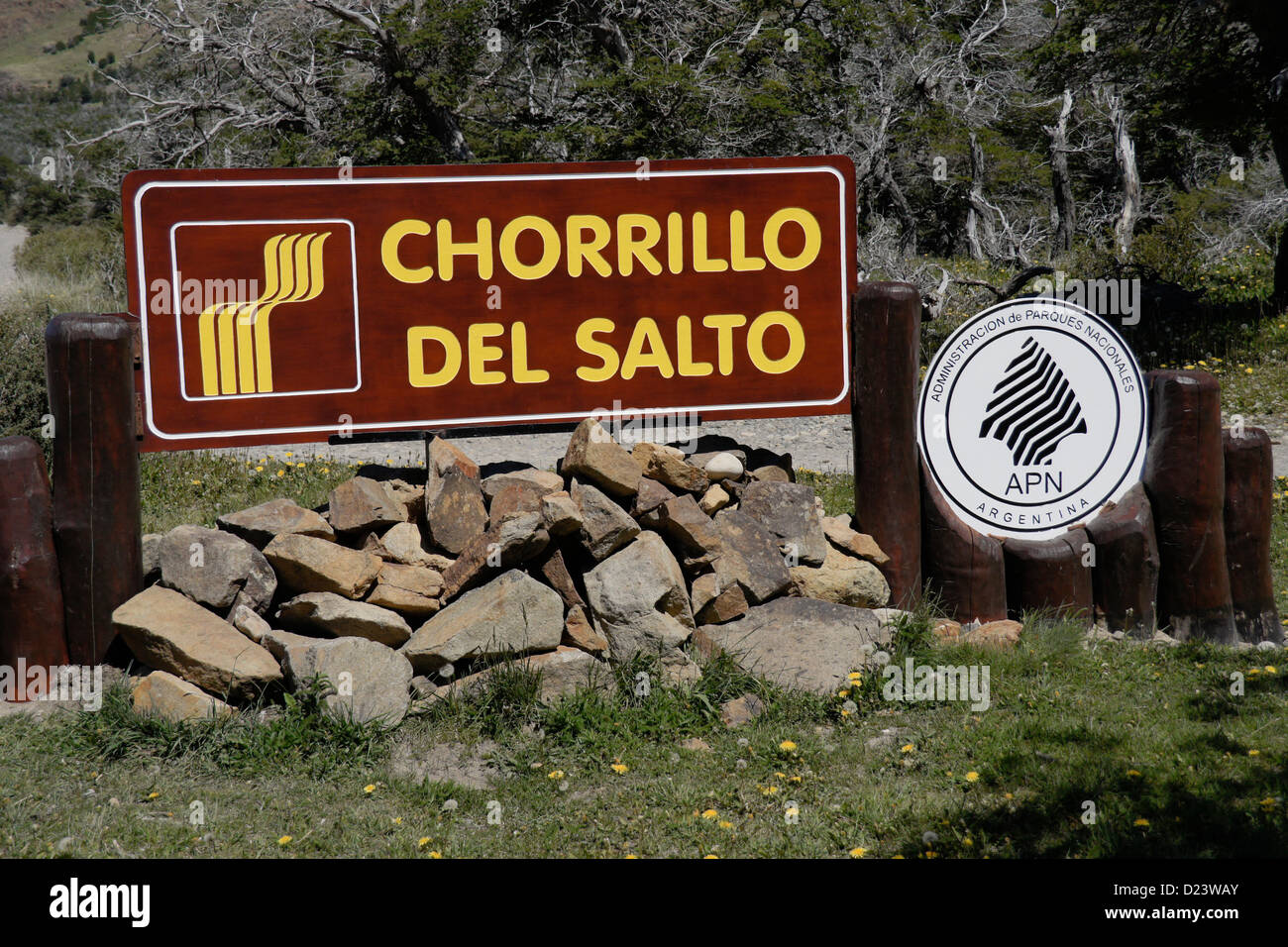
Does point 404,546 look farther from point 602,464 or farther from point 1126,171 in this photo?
point 1126,171

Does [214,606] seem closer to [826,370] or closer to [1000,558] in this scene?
[826,370]

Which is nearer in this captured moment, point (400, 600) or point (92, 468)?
point (92, 468)

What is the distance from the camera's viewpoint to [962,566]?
5898mm

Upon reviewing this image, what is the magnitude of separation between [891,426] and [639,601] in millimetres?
1673

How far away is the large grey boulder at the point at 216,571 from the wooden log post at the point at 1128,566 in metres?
4.19

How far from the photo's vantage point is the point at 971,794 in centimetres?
438

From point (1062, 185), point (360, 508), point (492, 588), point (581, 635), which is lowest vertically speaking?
point (581, 635)

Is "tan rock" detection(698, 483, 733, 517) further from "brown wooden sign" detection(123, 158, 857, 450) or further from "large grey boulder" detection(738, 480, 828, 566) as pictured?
"brown wooden sign" detection(123, 158, 857, 450)

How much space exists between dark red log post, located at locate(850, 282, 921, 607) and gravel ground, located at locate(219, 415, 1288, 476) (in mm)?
4072

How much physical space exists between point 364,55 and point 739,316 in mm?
14890

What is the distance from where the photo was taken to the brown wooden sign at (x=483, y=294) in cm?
546

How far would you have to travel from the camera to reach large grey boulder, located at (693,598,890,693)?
5266mm

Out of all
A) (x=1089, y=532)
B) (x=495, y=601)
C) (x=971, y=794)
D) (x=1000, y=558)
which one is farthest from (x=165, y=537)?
(x=1089, y=532)

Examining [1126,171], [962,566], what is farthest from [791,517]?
[1126,171]
